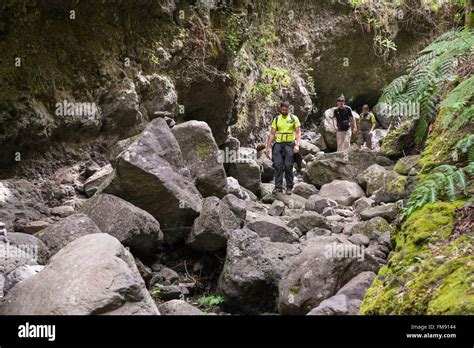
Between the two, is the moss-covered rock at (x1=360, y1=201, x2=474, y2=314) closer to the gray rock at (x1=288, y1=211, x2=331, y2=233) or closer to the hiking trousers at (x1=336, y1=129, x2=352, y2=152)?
the gray rock at (x1=288, y1=211, x2=331, y2=233)

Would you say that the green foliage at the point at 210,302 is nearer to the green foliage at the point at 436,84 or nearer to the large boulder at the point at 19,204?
the large boulder at the point at 19,204

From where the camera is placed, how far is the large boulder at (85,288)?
11.2 feet

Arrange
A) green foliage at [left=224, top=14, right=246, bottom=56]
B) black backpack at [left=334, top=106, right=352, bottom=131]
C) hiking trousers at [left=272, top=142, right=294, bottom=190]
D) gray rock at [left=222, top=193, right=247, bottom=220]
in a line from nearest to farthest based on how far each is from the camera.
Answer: gray rock at [left=222, top=193, right=247, bottom=220], hiking trousers at [left=272, top=142, right=294, bottom=190], green foliage at [left=224, top=14, right=246, bottom=56], black backpack at [left=334, top=106, right=352, bottom=131]

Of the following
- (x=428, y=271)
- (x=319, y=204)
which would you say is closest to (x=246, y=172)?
(x=319, y=204)

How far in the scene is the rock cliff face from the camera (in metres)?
7.37

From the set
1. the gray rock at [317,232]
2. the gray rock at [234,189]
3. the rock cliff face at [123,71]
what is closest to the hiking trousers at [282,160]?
the gray rock at [234,189]

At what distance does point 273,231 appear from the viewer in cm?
718

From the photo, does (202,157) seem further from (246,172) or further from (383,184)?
(383,184)

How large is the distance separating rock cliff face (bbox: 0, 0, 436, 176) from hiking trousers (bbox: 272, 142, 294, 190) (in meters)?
2.00

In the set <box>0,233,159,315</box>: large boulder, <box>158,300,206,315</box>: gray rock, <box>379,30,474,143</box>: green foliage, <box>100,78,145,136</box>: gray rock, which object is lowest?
<box>158,300,206,315</box>: gray rock

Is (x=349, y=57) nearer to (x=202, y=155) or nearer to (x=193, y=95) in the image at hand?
(x=193, y=95)

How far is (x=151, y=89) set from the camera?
9648 mm

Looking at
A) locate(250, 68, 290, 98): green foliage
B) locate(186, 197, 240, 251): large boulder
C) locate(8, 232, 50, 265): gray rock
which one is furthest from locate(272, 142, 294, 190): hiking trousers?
locate(8, 232, 50, 265): gray rock
